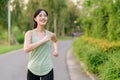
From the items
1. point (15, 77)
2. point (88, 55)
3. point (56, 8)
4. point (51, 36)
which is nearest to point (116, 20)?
point (88, 55)

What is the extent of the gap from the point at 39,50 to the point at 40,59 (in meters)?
0.12

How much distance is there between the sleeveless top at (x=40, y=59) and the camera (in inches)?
185

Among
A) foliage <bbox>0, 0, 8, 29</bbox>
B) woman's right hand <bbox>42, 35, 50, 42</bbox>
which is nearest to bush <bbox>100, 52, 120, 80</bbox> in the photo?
woman's right hand <bbox>42, 35, 50, 42</bbox>

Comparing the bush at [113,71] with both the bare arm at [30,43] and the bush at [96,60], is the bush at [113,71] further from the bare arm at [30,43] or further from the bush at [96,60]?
the bare arm at [30,43]

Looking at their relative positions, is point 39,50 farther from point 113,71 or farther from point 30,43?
point 113,71

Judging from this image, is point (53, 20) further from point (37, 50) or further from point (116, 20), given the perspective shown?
point (37, 50)

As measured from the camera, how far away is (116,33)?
15.5 metres

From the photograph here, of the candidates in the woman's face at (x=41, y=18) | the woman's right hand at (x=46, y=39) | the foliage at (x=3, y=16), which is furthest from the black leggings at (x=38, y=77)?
the foliage at (x=3, y=16)

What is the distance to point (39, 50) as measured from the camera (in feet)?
15.4

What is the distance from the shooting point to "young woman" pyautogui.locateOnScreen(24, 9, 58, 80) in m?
4.69

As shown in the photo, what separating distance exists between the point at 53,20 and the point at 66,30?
1943 cm

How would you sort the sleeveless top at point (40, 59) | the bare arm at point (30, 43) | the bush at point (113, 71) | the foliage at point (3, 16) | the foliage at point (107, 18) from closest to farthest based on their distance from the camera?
the bare arm at point (30, 43)
the sleeveless top at point (40, 59)
the bush at point (113, 71)
the foliage at point (107, 18)
the foliage at point (3, 16)

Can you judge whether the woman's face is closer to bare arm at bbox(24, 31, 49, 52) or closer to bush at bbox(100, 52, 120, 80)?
bare arm at bbox(24, 31, 49, 52)

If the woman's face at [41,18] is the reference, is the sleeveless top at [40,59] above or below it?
below
